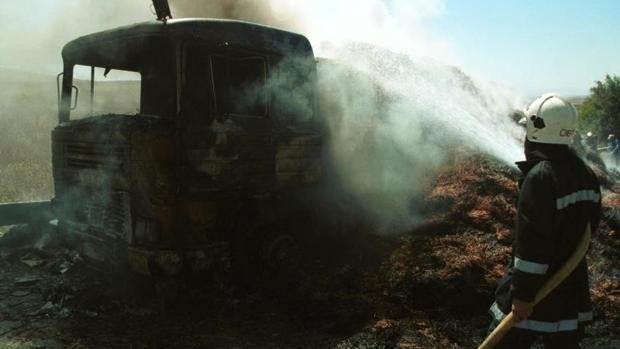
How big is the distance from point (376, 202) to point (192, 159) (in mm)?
2669

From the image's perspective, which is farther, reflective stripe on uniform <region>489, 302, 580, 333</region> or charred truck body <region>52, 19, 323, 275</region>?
charred truck body <region>52, 19, 323, 275</region>

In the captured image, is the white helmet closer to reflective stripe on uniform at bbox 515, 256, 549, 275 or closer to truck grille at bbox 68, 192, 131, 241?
reflective stripe on uniform at bbox 515, 256, 549, 275

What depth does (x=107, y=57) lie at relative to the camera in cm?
527

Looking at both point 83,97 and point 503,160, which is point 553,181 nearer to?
point 503,160

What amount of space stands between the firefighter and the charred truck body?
2711 mm

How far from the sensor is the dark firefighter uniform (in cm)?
253

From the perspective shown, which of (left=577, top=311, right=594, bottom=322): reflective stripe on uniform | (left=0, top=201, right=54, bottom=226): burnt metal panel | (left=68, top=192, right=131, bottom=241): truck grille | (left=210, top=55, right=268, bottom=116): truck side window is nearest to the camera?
(left=577, top=311, right=594, bottom=322): reflective stripe on uniform

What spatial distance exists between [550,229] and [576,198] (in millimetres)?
267

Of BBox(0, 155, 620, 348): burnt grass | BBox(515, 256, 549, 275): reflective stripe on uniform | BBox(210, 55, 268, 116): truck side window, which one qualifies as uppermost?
BBox(210, 55, 268, 116): truck side window

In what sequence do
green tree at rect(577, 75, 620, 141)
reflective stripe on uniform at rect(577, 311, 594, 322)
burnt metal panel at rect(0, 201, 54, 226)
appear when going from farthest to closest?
green tree at rect(577, 75, 620, 141) < burnt metal panel at rect(0, 201, 54, 226) < reflective stripe on uniform at rect(577, 311, 594, 322)

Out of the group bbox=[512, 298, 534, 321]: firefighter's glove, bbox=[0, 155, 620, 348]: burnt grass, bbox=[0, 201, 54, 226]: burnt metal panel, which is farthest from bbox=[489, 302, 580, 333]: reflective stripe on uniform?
bbox=[0, 201, 54, 226]: burnt metal panel

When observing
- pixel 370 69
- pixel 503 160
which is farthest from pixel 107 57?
pixel 503 160

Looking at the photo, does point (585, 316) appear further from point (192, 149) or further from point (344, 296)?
point (192, 149)

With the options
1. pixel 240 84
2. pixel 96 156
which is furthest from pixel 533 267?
pixel 96 156
